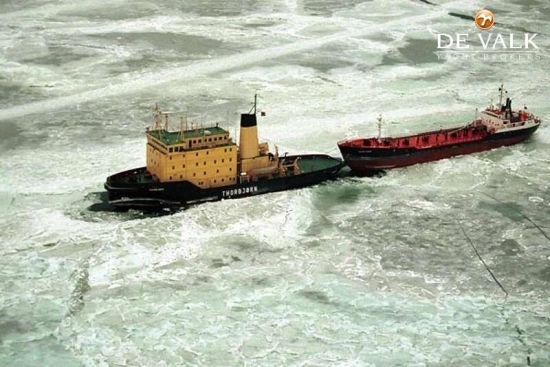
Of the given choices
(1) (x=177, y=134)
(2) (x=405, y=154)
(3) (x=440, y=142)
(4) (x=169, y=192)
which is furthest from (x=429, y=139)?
(4) (x=169, y=192)

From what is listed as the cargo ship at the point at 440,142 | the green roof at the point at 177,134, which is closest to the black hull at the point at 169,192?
Answer: the green roof at the point at 177,134

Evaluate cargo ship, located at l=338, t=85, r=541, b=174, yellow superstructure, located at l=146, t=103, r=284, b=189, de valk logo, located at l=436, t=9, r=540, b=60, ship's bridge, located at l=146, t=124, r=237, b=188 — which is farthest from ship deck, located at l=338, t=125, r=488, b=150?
de valk logo, located at l=436, t=9, r=540, b=60

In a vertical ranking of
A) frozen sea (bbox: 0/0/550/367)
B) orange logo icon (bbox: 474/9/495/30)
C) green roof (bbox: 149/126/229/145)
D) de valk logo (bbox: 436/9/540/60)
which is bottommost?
frozen sea (bbox: 0/0/550/367)

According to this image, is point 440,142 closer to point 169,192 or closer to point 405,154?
point 405,154

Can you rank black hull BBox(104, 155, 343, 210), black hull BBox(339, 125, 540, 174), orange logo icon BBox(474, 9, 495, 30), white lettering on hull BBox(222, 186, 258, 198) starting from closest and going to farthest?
black hull BBox(104, 155, 343, 210), white lettering on hull BBox(222, 186, 258, 198), black hull BBox(339, 125, 540, 174), orange logo icon BBox(474, 9, 495, 30)

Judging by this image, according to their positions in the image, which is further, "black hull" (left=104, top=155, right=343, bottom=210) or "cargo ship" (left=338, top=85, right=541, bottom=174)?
"cargo ship" (left=338, top=85, right=541, bottom=174)

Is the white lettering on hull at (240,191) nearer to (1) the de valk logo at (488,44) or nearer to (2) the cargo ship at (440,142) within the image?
(2) the cargo ship at (440,142)

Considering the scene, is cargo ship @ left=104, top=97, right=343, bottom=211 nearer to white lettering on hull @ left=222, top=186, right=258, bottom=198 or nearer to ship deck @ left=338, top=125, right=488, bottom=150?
white lettering on hull @ left=222, top=186, right=258, bottom=198
